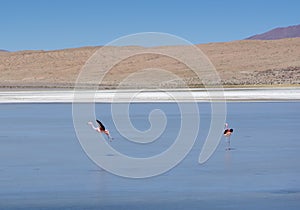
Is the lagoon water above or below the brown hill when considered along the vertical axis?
below

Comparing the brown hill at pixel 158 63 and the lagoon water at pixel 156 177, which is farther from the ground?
the brown hill at pixel 158 63

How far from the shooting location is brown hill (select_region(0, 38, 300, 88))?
94.2 meters

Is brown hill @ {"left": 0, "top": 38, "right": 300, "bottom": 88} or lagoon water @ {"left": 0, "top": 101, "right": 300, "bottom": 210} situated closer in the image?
lagoon water @ {"left": 0, "top": 101, "right": 300, "bottom": 210}

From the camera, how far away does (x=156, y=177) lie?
13484mm

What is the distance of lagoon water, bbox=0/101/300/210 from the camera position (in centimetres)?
1136

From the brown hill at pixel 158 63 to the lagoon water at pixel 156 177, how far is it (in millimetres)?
64101

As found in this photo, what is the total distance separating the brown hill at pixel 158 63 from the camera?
309 ft

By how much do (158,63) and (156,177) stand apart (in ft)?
319

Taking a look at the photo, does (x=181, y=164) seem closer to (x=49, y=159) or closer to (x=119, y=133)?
(x=49, y=159)

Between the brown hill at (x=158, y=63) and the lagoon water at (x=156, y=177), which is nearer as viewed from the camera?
the lagoon water at (x=156, y=177)

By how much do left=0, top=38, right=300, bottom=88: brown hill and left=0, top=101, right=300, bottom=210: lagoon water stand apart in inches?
2524

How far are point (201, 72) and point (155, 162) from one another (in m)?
68.8

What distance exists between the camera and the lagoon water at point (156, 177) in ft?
37.3

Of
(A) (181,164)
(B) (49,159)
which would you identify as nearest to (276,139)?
(A) (181,164)
